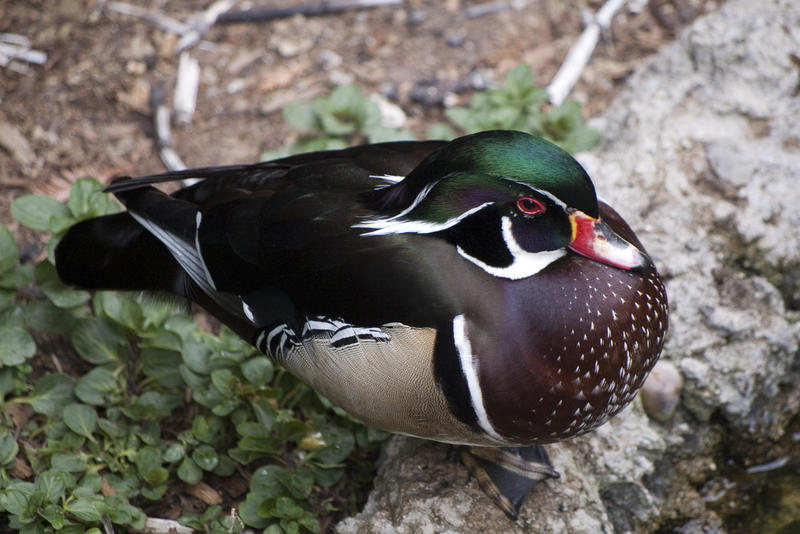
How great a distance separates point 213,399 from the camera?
2484 millimetres

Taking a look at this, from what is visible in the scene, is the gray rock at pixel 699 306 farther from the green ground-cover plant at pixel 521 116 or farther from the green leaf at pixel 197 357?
the green leaf at pixel 197 357

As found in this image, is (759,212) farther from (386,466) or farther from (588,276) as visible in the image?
(386,466)

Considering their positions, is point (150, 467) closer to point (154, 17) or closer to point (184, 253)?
point (184, 253)

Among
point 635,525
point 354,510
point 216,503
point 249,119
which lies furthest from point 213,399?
point 249,119

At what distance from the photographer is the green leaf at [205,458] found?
2.42 metres

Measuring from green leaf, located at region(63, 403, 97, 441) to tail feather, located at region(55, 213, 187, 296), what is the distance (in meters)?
0.36

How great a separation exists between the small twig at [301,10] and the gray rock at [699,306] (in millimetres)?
1361

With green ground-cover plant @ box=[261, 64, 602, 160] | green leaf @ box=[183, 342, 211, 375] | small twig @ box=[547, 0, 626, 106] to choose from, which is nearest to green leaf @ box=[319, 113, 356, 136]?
green ground-cover plant @ box=[261, 64, 602, 160]

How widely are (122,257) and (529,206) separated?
117cm

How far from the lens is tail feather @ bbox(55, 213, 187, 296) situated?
7.72 feet

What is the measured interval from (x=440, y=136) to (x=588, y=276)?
1440 millimetres

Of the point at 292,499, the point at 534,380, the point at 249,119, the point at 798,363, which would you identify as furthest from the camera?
the point at 249,119

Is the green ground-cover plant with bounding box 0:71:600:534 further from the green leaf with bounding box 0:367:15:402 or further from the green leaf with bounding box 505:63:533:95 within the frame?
the green leaf with bounding box 505:63:533:95

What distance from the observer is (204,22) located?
3.81 meters
